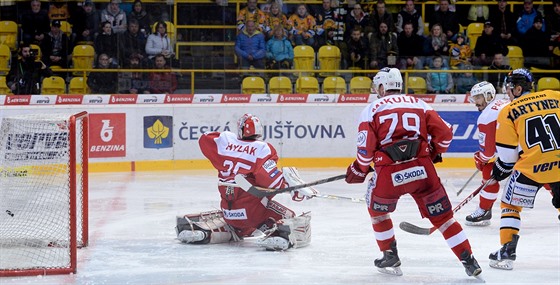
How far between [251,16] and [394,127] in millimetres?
7108

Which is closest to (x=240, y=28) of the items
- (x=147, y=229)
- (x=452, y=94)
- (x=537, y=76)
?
(x=452, y=94)

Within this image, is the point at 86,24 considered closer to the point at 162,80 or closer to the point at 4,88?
the point at 162,80

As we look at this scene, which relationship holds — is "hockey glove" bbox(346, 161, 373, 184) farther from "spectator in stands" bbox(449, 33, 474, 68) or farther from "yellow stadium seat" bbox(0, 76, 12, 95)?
"spectator in stands" bbox(449, 33, 474, 68)

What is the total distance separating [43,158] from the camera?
7875mm

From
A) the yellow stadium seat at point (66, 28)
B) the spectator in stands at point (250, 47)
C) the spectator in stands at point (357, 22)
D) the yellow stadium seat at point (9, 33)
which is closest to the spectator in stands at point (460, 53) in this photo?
the spectator in stands at point (357, 22)

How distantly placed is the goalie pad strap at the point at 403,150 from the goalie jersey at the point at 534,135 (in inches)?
25.4

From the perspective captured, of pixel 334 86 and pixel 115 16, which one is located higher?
pixel 115 16

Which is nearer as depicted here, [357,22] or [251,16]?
[251,16]

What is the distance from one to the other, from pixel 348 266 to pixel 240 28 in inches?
256

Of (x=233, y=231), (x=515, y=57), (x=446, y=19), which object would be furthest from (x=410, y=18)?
(x=233, y=231)

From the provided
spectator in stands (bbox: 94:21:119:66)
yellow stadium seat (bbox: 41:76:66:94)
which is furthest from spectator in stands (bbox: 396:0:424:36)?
yellow stadium seat (bbox: 41:76:66:94)

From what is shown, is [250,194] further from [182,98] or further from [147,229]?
[182,98]

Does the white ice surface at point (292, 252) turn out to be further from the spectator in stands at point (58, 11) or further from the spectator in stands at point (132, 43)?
the spectator in stands at point (58, 11)

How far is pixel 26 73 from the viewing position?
12.1m
